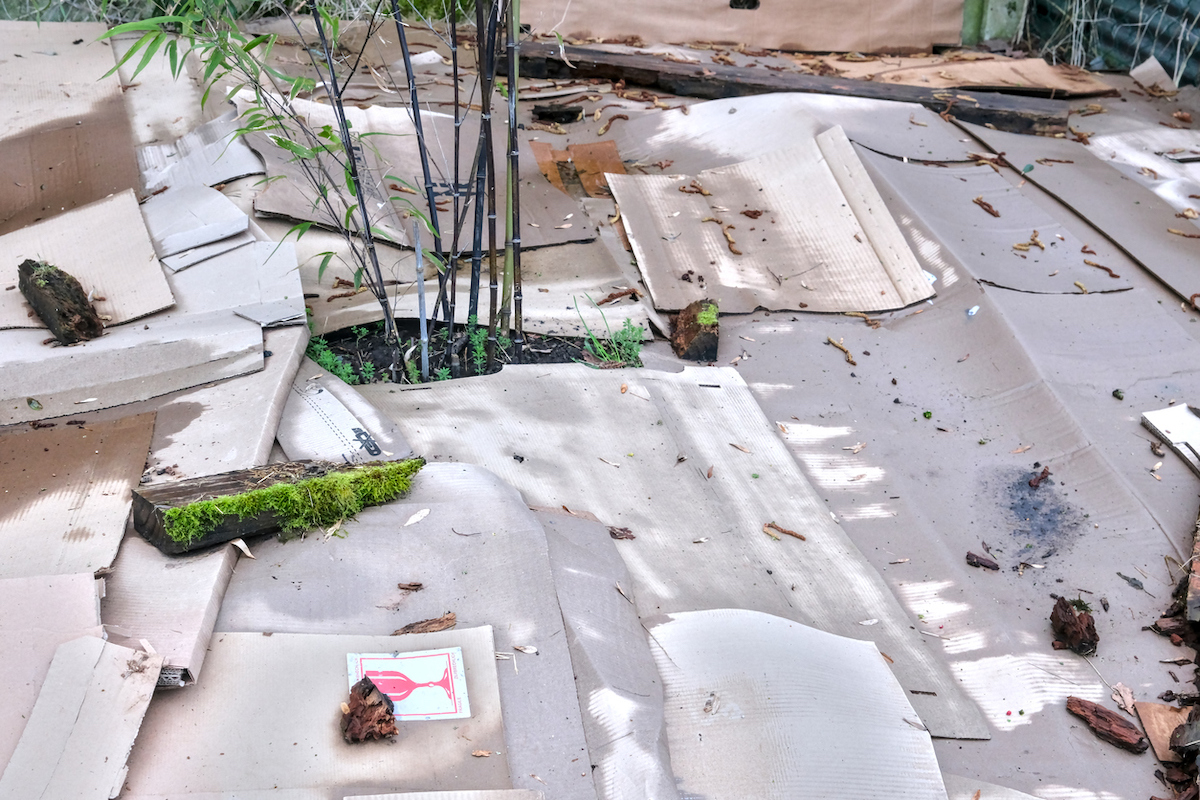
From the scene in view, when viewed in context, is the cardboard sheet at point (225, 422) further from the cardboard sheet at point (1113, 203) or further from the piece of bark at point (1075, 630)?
the cardboard sheet at point (1113, 203)

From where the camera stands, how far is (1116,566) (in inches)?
101

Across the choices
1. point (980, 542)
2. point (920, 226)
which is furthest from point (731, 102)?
point (980, 542)

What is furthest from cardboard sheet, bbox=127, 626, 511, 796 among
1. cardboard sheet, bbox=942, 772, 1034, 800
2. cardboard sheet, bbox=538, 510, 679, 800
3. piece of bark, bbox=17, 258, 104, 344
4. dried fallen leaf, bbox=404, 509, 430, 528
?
piece of bark, bbox=17, 258, 104, 344

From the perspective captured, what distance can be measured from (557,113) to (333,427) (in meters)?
2.97

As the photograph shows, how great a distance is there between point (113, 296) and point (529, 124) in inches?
99.8

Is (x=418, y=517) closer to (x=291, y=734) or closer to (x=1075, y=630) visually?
(x=291, y=734)

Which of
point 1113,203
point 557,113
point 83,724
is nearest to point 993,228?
point 1113,203

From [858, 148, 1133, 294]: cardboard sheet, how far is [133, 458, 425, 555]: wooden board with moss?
2.70 metres

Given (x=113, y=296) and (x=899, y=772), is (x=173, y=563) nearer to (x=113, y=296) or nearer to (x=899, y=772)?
(x=113, y=296)

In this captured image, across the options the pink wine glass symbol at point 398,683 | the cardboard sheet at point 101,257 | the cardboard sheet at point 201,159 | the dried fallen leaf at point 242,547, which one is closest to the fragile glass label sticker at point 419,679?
the pink wine glass symbol at point 398,683

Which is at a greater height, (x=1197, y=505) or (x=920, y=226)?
(x=920, y=226)

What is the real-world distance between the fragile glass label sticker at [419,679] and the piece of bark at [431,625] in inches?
2.8

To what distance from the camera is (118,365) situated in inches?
102

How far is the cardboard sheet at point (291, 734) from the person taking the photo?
5.12ft
